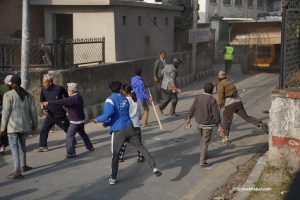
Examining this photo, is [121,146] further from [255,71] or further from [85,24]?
[255,71]

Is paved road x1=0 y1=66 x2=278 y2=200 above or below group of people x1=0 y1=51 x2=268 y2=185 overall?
below

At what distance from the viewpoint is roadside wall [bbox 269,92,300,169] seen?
773 cm

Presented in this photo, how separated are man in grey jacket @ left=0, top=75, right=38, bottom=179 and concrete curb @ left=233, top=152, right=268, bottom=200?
3454 millimetres

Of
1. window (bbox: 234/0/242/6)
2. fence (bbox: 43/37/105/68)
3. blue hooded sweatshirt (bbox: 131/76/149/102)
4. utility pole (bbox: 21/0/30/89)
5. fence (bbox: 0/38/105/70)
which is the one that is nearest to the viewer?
utility pole (bbox: 21/0/30/89)

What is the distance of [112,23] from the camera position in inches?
662

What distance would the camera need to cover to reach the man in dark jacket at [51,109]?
9.24 metres

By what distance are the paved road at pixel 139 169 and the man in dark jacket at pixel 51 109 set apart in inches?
13.2

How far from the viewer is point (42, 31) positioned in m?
19.0

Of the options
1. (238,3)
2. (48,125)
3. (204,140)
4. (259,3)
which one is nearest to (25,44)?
(48,125)

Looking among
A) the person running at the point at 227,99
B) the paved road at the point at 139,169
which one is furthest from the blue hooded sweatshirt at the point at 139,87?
the person running at the point at 227,99

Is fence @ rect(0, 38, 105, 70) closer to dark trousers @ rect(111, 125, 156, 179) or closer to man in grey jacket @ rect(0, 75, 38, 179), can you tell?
man in grey jacket @ rect(0, 75, 38, 179)

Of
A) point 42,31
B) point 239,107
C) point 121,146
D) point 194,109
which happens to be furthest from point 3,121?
point 42,31

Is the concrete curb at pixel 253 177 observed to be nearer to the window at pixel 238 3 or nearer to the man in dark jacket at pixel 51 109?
the man in dark jacket at pixel 51 109

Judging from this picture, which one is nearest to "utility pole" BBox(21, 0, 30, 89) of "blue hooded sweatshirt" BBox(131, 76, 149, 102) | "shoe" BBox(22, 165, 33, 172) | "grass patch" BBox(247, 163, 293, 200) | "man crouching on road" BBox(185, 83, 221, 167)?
"blue hooded sweatshirt" BBox(131, 76, 149, 102)
